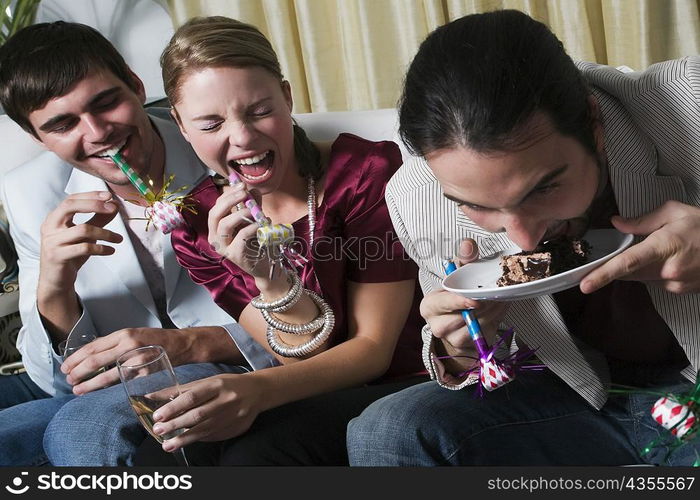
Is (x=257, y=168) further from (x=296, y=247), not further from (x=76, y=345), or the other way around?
(x=76, y=345)

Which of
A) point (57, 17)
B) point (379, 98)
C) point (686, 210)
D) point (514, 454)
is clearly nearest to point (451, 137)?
point (686, 210)

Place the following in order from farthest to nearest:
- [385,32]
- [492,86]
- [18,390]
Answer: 1. [385,32]
2. [18,390]
3. [492,86]

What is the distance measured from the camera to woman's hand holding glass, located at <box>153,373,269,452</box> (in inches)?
53.3

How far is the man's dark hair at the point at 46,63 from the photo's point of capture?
1.80m

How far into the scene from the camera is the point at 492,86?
3.80ft

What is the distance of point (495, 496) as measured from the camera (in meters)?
1.31

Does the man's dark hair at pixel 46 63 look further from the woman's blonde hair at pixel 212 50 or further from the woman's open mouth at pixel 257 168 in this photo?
the woman's open mouth at pixel 257 168

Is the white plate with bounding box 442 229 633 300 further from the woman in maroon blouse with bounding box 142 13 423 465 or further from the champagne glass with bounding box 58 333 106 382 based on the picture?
the champagne glass with bounding box 58 333 106 382

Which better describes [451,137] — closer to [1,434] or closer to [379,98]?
[1,434]

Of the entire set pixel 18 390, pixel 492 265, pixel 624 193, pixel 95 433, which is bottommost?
pixel 18 390

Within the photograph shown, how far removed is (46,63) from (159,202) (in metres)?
0.40

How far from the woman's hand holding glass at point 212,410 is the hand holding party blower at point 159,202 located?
335 mm

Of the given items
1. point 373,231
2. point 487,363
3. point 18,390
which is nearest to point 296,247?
point 373,231

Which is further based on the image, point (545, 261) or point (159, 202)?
point (159, 202)
